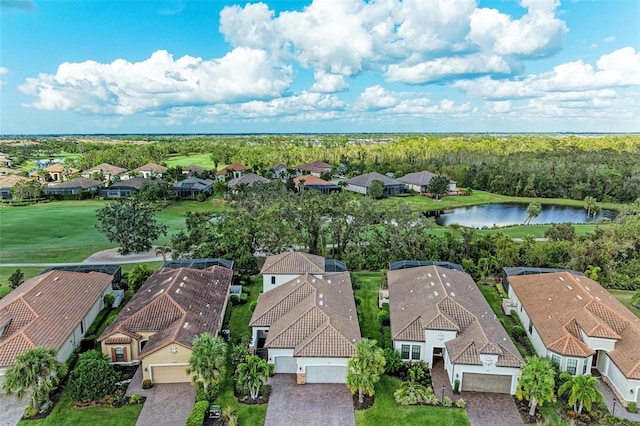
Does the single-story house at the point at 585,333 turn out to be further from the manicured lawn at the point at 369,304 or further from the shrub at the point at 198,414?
the shrub at the point at 198,414

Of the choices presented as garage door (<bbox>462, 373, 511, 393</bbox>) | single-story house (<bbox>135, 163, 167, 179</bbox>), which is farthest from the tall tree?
single-story house (<bbox>135, 163, 167, 179</bbox>)

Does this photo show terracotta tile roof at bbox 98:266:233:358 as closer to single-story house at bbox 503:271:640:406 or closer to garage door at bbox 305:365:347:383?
garage door at bbox 305:365:347:383

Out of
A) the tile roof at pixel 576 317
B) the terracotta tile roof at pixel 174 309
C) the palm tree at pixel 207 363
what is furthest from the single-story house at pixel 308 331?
the tile roof at pixel 576 317

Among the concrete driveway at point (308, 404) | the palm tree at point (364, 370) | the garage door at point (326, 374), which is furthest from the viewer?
the garage door at point (326, 374)

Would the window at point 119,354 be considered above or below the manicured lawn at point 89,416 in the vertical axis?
above

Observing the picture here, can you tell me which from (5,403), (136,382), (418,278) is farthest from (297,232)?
(5,403)

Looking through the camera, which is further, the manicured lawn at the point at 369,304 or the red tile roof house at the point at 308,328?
the manicured lawn at the point at 369,304

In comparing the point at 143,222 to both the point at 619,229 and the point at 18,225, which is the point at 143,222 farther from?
the point at 619,229
